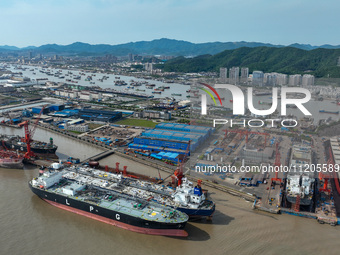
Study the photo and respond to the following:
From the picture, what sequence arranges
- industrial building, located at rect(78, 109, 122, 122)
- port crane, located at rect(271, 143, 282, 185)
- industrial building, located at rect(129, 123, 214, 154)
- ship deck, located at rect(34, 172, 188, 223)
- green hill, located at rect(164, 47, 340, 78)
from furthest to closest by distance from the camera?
green hill, located at rect(164, 47, 340, 78) → industrial building, located at rect(78, 109, 122, 122) → industrial building, located at rect(129, 123, 214, 154) → port crane, located at rect(271, 143, 282, 185) → ship deck, located at rect(34, 172, 188, 223)

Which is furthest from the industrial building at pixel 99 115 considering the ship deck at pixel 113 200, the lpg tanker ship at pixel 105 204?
the ship deck at pixel 113 200

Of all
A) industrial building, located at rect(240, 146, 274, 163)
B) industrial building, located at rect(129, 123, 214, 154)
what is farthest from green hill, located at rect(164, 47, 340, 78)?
industrial building, located at rect(240, 146, 274, 163)

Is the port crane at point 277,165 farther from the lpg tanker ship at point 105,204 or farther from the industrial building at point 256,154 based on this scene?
the lpg tanker ship at point 105,204

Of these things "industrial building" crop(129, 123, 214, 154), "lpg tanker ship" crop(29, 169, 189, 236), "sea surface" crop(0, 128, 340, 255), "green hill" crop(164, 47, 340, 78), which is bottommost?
"sea surface" crop(0, 128, 340, 255)

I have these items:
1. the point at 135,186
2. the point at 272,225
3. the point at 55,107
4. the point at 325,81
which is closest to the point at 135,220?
the point at 135,186

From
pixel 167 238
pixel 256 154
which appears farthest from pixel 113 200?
pixel 256 154

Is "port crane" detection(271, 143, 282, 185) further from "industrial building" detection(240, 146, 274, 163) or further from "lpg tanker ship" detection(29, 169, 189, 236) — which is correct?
"lpg tanker ship" detection(29, 169, 189, 236)

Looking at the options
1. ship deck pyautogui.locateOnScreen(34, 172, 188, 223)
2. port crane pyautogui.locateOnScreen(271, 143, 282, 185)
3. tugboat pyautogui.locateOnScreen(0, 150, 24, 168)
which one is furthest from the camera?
tugboat pyautogui.locateOnScreen(0, 150, 24, 168)
